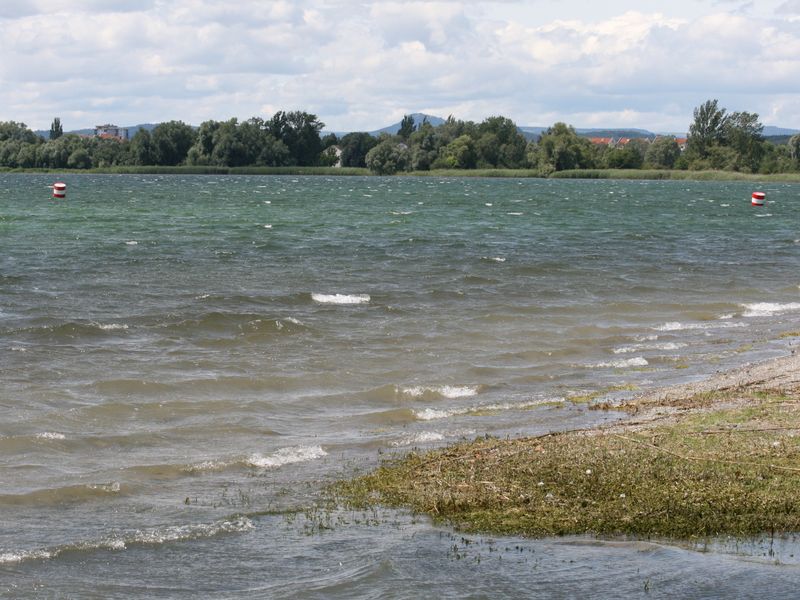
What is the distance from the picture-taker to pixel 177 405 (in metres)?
16.4

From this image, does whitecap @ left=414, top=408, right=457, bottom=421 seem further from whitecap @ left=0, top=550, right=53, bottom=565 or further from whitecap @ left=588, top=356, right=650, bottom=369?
whitecap @ left=0, top=550, right=53, bottom=565

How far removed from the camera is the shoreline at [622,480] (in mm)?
9492

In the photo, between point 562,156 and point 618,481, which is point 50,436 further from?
point 562,156

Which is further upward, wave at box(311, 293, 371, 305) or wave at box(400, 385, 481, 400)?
wave at box(311, 293, 371, 305)

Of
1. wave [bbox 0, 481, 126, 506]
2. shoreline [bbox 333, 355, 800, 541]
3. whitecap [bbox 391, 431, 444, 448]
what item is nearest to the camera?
shoreline [bbox 333, 355, 800, 541]

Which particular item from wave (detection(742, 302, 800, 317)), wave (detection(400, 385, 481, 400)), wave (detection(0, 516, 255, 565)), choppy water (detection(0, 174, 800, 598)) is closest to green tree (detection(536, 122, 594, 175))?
choppy water (detection(0, 174, 800, 598))

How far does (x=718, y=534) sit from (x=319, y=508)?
377 cm

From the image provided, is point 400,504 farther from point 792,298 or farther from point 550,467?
point 792,298

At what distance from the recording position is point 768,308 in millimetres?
27984

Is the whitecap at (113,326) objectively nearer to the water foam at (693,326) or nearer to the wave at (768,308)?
the water foam at (693,326)

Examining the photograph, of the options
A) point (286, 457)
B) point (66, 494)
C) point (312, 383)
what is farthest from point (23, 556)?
point (312, 383)

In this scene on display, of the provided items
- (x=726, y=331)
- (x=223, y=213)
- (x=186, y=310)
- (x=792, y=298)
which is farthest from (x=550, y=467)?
(x=223, y=213)

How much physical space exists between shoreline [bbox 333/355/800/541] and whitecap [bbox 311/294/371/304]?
14.4m

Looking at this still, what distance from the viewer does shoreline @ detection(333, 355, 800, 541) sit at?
9.49 meters
